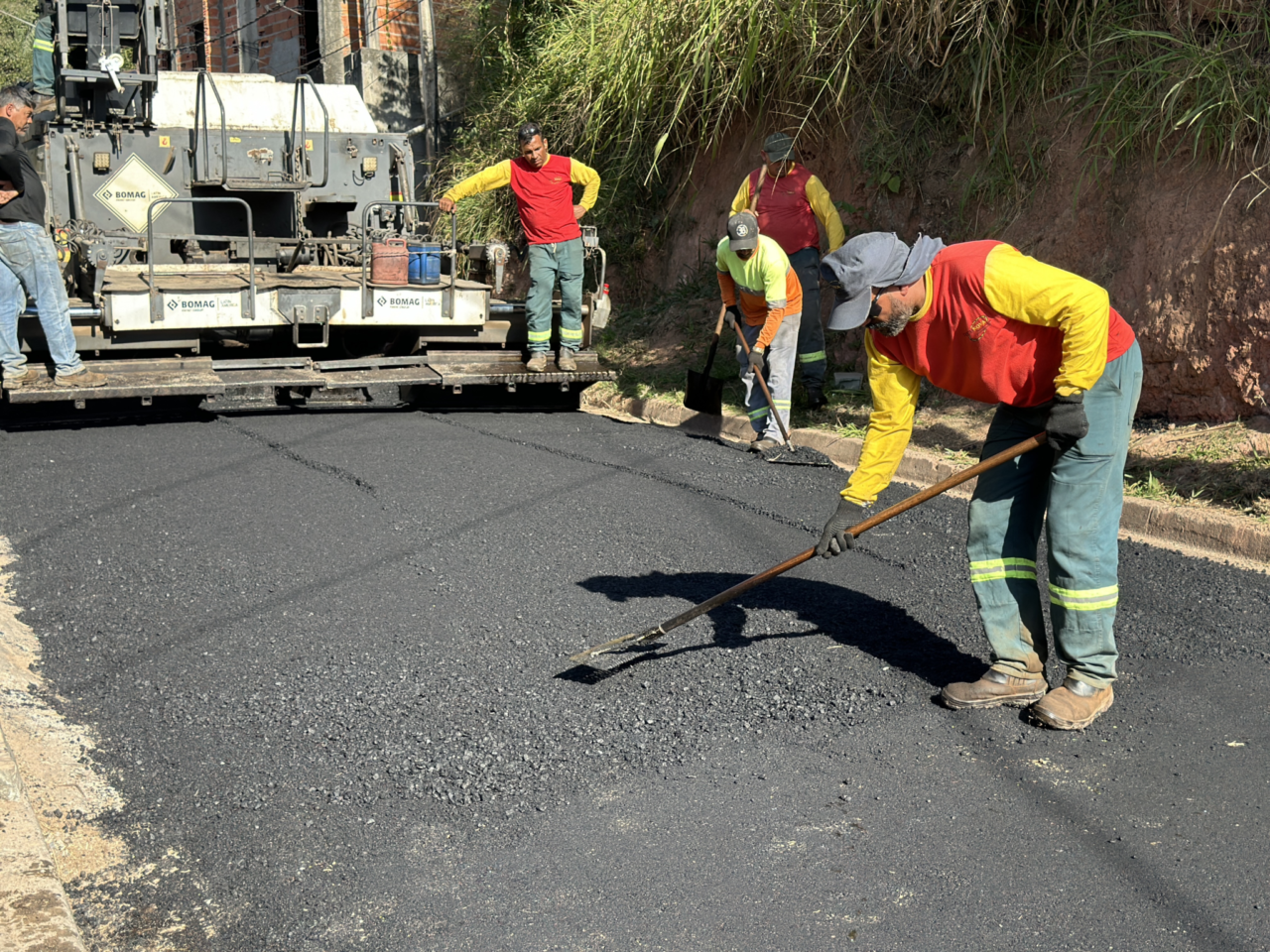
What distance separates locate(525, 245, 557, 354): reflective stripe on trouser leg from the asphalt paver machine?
24 centimetres

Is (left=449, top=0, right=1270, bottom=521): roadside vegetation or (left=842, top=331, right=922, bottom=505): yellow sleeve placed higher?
(left=449, top=0, right=1270, bottom=521): roadside vegetation

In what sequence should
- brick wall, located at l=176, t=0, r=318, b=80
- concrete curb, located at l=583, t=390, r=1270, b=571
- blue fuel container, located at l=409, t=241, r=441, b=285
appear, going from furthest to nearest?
1. brick wall, located at l=176, t=0, r=318, b=80
2. blue fuel container, located at l=409, t=241, r=441, b=285
3. concrete curb, located at l=583, t=390, r=1270, b=571

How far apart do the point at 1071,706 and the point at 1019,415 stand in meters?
0.83

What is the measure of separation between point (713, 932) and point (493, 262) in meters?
6.63

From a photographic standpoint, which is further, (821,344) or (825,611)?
(821,344)

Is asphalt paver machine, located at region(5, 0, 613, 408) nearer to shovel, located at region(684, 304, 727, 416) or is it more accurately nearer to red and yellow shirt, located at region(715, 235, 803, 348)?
shovel, located at region(684, 304, 727, 416)

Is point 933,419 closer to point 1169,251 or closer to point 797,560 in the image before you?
point 1169,251

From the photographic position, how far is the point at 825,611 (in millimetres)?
4297

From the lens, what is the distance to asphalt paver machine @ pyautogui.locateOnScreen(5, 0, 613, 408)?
7.40 metres

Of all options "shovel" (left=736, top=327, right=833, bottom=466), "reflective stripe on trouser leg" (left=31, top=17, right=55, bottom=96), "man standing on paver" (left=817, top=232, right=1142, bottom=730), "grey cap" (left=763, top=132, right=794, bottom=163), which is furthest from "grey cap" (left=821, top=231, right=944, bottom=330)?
"reflective stripe on trouser leg" (left=31, top=17, right=55, bottom=96)

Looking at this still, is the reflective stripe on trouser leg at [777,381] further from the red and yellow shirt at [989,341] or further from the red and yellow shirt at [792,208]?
the red and yellow shirt at [989,341]

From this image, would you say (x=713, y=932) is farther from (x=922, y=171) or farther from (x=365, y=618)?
(x=922, y=171)

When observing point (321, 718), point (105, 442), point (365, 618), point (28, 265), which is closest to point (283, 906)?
point (321, 718)

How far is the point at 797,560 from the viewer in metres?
3.58
